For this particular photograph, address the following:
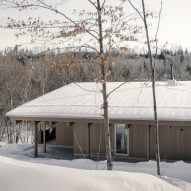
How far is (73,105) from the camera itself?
19.9 meters

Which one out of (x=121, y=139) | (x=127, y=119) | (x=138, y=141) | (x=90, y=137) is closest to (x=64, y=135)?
(x=90, y=137)

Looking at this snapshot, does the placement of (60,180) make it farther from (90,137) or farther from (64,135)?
(64,135)

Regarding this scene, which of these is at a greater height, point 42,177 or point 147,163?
point 42,177

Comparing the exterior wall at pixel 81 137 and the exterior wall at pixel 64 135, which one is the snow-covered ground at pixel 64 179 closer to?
the exterior wall at pixel 81 137

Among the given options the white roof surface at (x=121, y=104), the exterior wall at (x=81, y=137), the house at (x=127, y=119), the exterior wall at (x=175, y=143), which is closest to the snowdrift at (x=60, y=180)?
the house at (x=127, y=119)

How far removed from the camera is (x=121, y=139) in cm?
1877

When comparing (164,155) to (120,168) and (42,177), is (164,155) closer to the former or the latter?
(120,168)

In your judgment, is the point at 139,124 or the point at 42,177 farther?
the point at 139,124

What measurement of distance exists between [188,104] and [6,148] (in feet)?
34.1

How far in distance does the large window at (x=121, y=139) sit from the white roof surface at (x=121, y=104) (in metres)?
0.95

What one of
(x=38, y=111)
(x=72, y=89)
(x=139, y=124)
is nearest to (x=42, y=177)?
(x=139, y=124)

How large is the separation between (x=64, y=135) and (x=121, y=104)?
4703 mm

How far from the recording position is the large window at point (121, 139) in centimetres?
1864

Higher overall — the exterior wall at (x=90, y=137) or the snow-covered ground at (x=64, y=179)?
the snow-covered ground at (x=64, y=179)
